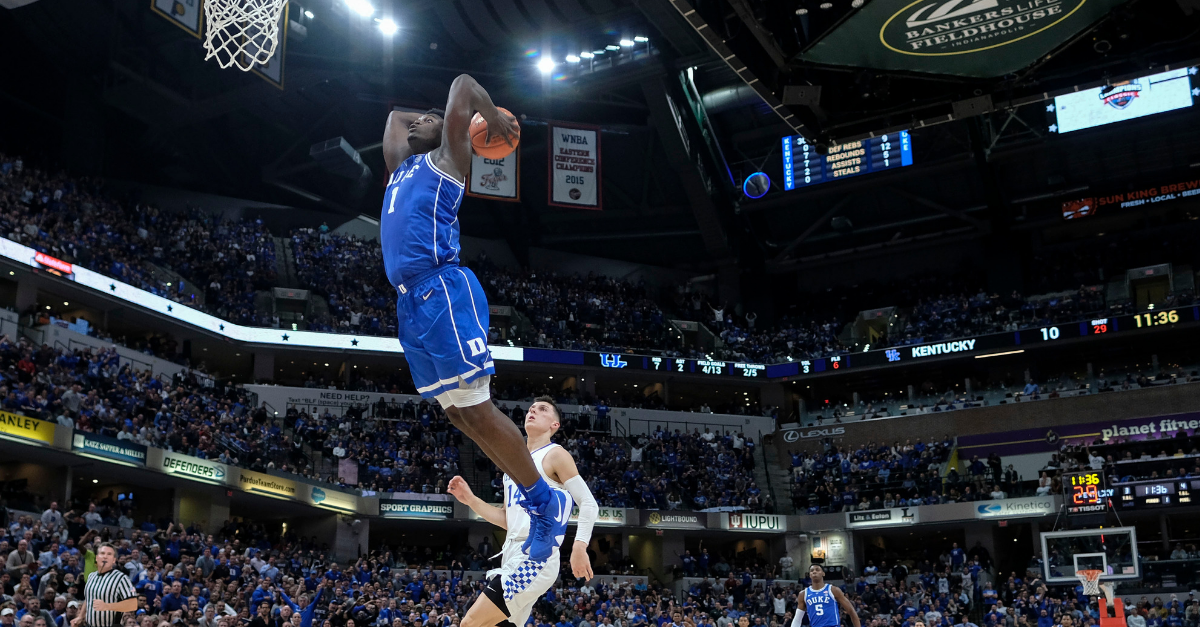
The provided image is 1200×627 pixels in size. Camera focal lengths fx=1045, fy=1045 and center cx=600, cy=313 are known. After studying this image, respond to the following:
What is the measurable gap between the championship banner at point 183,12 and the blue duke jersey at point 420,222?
26.1 m

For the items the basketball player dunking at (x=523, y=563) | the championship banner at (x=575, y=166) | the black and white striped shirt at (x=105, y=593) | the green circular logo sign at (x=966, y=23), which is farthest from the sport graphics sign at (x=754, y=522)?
the basketball player dunking at (x=523, y=563)

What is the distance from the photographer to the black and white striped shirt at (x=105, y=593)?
33.6 ft

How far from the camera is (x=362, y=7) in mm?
39281

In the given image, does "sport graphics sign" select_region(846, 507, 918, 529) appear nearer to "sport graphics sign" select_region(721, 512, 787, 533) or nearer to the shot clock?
"sport graphics sign" select_region(721, 512, 787, 533)

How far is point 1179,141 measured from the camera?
4831cm

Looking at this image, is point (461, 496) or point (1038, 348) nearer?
point (461, 496)

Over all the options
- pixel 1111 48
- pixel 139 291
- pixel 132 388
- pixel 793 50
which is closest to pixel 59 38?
pixel 139 291

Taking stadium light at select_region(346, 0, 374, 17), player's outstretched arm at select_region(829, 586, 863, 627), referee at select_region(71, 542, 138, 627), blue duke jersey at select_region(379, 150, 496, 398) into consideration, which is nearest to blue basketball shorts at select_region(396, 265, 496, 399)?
blue duke jersey at select_region(379, 150, 496, 398)

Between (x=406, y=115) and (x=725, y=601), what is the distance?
1270 inches

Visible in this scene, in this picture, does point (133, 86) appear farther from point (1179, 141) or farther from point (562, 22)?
point (1179, 141)

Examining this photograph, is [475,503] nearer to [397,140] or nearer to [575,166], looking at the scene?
[397,140]

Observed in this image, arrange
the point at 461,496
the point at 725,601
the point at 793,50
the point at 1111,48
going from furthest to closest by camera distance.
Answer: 1. the point at 725,601
2. the point at 793,50
3. the point at 1111,48
4. the point at 461,496

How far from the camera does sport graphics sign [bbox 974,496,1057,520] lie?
40344mm

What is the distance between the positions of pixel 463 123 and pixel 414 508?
114ft
